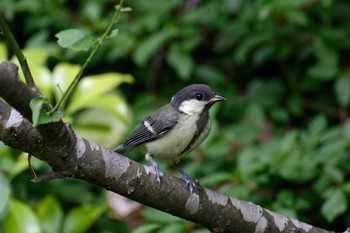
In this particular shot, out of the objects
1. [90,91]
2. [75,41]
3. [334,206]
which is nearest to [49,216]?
[90,91]

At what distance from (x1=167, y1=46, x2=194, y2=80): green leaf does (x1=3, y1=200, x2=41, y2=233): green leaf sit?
4.05 feet

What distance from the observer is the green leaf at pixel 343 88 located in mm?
4043

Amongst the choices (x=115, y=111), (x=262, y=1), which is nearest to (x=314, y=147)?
(x=262, y=1)

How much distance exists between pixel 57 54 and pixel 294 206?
5.76ft

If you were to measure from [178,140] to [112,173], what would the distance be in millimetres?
652

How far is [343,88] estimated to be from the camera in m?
4.06

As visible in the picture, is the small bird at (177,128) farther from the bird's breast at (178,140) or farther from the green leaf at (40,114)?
the green leaf at (40,114)

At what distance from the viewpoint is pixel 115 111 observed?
11.4 feet

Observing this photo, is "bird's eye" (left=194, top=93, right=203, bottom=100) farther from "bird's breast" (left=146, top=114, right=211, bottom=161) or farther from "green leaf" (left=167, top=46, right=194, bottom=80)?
"green leaf" (left=167, top=46, right=194, bottom=80)

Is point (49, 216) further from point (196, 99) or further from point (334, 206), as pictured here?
point (334, 206)

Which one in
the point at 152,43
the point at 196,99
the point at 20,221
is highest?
the point at 196,99

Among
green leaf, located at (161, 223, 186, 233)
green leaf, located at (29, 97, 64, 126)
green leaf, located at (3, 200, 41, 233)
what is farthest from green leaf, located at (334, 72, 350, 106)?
green leaf, located at (29, 97, 64, 126)

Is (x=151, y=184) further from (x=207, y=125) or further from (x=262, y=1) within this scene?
(x=262, y=1)

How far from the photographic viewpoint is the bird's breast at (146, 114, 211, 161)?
269 centimetres
